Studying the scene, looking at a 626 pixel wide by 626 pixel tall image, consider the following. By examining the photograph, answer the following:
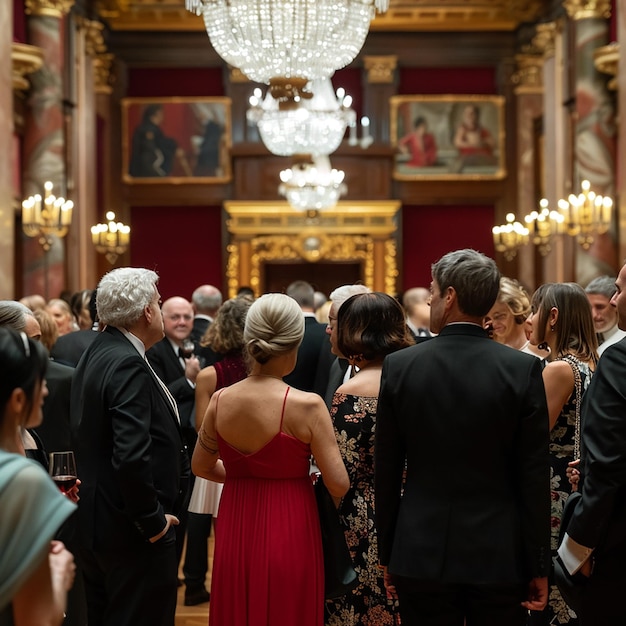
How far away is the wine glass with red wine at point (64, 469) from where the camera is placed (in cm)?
341

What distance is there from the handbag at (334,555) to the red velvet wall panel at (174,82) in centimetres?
1734

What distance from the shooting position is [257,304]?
386 cm

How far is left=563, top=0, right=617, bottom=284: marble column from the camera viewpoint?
14.2m

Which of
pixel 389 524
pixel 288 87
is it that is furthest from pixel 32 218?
pixel 389 524

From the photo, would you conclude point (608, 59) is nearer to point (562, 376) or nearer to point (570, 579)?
point (562, 376)

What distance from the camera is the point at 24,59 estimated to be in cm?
1355

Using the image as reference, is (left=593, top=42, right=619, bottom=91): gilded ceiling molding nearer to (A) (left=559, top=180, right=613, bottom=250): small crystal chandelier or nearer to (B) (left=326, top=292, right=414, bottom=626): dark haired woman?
(A) (left=559, top=180, right=613, bottom=250): small crystal chandelier

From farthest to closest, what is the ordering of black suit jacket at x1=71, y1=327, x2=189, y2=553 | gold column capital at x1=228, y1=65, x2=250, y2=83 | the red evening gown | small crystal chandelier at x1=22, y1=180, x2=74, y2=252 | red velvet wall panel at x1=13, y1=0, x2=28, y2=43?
gold column capital at x1=228, y1=65, x2=250, y2=83, red velvet wall panel at x1=13, y1=0, x2=28, y2=43, small crystal chandelier at x1=22, y1=180, x2=74, y2=252, black suit jacket at x1=71, y1=327, x2=189, y2=553, the red evening gown

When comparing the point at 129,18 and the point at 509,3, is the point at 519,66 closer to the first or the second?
the point at 509,3

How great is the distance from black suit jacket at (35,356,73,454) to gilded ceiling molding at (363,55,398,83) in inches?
627

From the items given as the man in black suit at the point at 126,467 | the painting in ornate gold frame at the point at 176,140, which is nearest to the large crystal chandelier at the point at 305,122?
the man in black suit at the point at 126,467

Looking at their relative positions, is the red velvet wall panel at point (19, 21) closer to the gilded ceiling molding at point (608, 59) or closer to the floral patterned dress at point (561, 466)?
A: the gilded ceiling molding at point (608, 59)

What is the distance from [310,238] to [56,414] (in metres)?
14.6

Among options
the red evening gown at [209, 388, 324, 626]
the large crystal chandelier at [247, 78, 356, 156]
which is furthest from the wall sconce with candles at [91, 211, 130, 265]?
the red evening gown at [209, 388, 324, 626]
